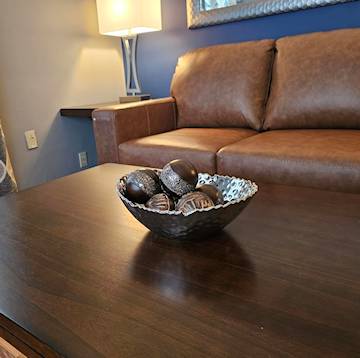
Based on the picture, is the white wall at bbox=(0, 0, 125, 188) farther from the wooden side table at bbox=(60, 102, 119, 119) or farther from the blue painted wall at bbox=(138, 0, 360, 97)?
the blue painted wall at bbox=(138, 0, 360, 97)

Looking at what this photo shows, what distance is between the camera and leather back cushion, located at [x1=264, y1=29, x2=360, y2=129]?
1549 mm

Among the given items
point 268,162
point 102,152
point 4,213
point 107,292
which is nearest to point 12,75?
point 102,152

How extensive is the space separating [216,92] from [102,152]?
668mm

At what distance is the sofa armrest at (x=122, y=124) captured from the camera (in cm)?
175

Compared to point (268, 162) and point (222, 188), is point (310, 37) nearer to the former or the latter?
point (268, 162)

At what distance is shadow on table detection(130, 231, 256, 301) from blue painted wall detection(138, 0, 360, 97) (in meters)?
1.60

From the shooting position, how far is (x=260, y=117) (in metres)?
1.80

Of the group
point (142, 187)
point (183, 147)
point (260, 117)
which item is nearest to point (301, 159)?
point (183, 147)

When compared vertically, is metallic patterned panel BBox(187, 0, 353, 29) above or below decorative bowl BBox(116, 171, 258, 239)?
above

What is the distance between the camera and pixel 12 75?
205cm

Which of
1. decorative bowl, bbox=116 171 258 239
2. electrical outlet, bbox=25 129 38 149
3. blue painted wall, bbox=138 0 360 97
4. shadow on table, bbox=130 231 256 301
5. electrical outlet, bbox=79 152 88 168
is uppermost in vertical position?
blue painted wall, bbox=138 0 360 97

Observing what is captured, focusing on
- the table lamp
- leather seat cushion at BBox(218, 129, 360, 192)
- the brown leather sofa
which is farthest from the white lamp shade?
leather seat cushion at BBox(218, 129, 360, 192)

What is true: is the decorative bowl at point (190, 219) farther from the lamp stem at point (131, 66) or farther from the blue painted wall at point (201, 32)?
the lamp stem at point (131, 66)

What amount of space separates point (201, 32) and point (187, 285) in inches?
80.4
